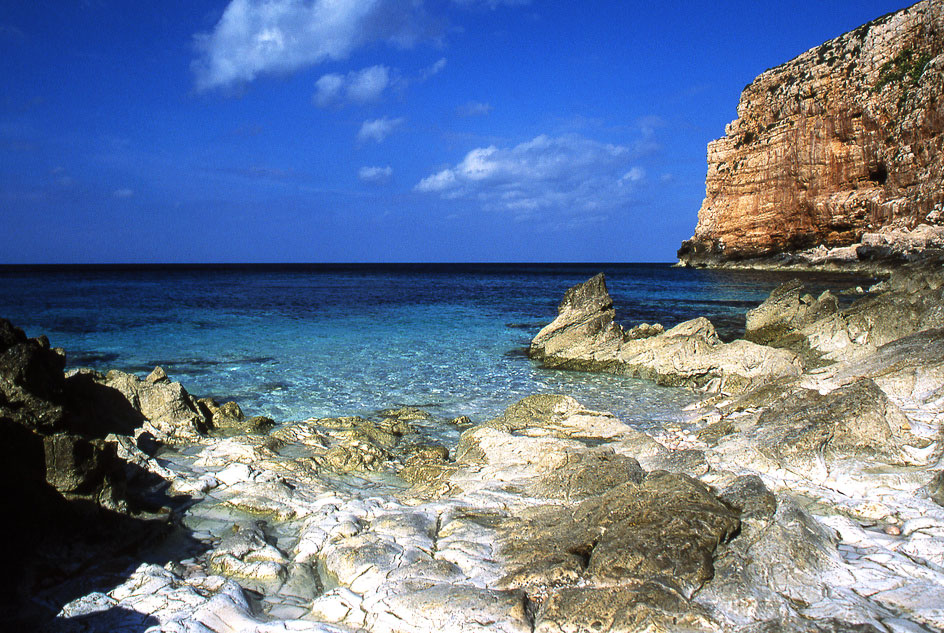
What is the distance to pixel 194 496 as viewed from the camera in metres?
5.95

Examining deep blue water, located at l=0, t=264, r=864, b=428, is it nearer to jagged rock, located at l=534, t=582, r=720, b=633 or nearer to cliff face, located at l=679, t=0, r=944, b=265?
jagged rock, located at l=534, t=582, r=720, b=633

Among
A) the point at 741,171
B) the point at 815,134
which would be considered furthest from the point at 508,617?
the point at 741,171

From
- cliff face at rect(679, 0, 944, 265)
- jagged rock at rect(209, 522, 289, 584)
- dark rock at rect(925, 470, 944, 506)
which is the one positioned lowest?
jagged rock at rect(209, 522, 289, 584)

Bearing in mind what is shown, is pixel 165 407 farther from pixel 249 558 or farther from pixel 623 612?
pixel 623 612

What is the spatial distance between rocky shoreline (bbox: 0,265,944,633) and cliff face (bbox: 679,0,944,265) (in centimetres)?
4704

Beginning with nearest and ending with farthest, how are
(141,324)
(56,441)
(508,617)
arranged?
(508,617)
(56,441)
(141,324)

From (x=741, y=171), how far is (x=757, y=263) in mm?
10119

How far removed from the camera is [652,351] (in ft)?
41.9

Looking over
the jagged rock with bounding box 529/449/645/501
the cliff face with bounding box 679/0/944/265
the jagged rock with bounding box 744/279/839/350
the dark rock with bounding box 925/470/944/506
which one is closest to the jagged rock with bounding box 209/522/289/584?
the jagged rock with bounding box 529/449/645/501

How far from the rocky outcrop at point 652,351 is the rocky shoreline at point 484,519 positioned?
98.8 inches

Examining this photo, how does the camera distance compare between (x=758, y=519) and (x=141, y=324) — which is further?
(x=141, y=324)

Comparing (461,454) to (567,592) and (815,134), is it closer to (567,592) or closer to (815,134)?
(567,592)

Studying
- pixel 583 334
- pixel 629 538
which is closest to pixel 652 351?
pixel 583 334

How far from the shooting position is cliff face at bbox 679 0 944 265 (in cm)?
4547
